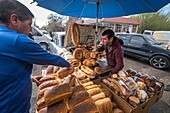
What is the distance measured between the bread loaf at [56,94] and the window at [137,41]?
5608 millimetres

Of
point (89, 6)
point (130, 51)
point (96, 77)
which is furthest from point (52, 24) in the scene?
point (96, 77)

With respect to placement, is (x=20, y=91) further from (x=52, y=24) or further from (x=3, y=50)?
(x=52, y=24)

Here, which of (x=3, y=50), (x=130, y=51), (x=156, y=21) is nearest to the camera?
(x=3, y=50)

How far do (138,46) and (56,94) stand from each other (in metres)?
5.74

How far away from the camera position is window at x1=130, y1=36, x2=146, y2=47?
549 cm

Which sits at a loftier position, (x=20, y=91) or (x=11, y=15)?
(x=11, y=15)

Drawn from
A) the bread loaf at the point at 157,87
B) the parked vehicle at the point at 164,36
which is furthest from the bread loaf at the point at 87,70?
the parked vehicle at the point at 164,36

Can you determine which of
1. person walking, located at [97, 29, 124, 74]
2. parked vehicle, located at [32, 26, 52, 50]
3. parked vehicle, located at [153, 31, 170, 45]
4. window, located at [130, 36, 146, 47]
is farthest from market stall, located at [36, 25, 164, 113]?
parked vehicle, located at [153, 31, 170, 45]

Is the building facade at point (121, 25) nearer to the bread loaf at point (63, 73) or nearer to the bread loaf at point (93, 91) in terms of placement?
the bread loaf at point (63, 73)

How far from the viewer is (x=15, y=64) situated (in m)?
0.75

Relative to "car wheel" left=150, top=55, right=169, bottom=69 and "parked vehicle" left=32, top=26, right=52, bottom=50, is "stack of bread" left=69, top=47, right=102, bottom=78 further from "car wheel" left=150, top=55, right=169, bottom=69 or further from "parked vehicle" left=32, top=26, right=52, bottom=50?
"parked vehicle" left=32, top=26, right=52, bottom=50

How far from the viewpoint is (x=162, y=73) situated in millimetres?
4438

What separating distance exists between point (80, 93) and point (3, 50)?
2.38 feet

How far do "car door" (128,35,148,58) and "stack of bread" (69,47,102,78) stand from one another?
4.39 m
